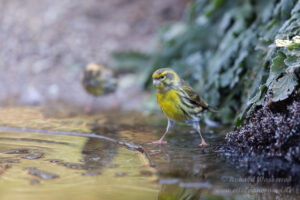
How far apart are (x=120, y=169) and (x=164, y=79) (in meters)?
1.37

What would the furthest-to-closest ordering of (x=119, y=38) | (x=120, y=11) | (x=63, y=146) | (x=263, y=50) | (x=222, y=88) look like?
1. (x=120, y=11)
2. (x=119, y=38)
3. (x=222, y=88)
4. (x=263, y=50)
5. (x=63, y=146)

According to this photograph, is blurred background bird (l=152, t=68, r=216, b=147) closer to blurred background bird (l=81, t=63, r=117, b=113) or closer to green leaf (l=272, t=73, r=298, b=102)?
green leaf (l=272, t=73, r=298, b=102)

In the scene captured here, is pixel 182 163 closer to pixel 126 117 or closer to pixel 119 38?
pixel 126 117

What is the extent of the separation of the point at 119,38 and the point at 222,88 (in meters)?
5.16

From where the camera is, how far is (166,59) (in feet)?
23.4

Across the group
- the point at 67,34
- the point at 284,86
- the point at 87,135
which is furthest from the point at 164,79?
the point at 67,34

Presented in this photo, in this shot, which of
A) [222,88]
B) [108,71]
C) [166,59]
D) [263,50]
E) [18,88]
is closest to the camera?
[263,50]

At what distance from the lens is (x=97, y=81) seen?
756 centimetres

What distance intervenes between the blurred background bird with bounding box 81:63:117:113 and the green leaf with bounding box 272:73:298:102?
4689mm

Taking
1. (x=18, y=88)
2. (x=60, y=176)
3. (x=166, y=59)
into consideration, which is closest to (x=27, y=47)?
(x=18, y=88)

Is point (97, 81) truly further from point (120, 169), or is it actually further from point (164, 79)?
point (120, 169)

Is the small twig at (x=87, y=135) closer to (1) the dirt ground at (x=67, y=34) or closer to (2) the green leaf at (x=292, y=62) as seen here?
(2) the green leaf at (x=292, y=62)

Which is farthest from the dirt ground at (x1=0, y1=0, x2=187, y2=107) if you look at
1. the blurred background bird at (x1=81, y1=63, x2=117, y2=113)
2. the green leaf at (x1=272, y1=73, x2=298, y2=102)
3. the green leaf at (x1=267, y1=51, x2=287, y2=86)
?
the green leaf at (x1=272, y1=73, x2=298, y2=102)

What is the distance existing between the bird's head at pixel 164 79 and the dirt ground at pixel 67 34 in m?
4.54
